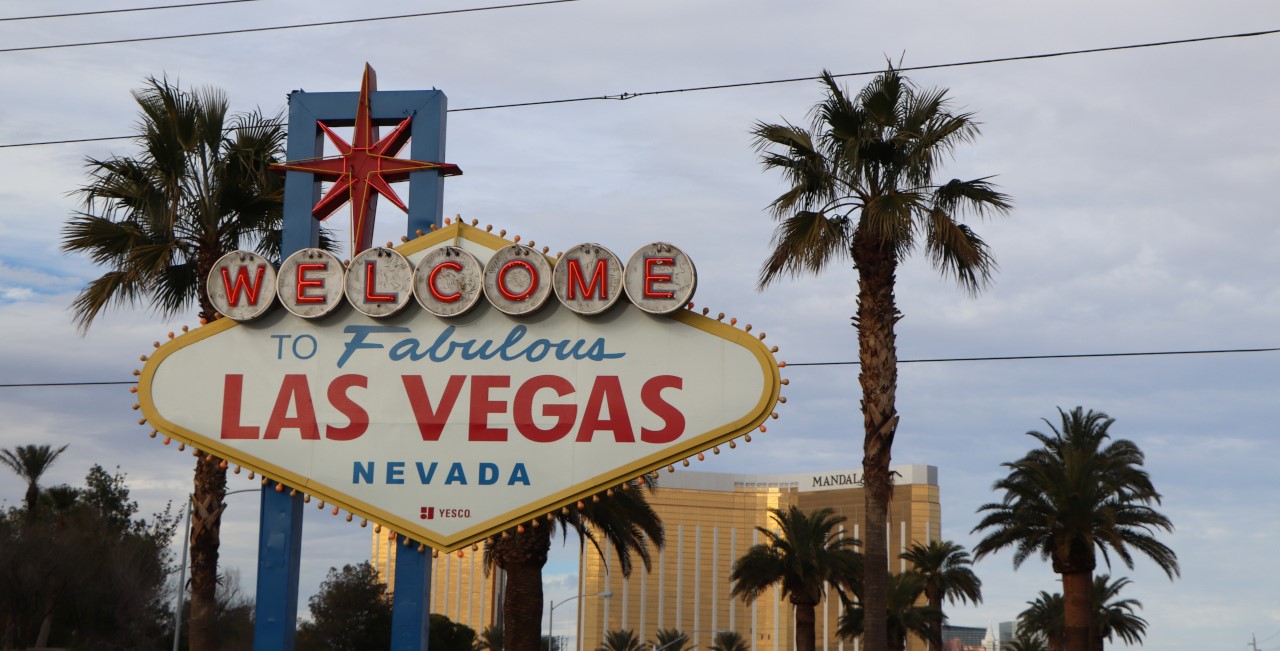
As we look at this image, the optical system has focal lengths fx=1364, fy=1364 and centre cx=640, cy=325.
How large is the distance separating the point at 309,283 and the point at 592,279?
4.10 metres

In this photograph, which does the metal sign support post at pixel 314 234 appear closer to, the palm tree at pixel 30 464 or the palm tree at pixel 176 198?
the palm tree at pixel 176 198

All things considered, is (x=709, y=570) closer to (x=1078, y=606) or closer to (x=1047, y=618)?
(x=1047, y=618)

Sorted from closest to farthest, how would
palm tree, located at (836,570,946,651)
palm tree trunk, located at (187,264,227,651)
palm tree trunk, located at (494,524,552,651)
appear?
palm tree trunk, located at (187,264,227,651) < palm tree trunk, located at (494,524,552,651) < palm tree, located at (836,570,946,651)

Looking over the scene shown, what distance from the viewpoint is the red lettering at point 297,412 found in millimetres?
19297

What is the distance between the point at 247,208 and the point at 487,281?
6.17 meters

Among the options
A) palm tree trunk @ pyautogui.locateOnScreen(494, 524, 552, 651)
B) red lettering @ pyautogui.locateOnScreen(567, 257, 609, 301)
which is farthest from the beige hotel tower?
red lettering @ pyautogui.locateOnScreen(567, 257, 609, 301)

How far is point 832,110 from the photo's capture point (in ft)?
77.4

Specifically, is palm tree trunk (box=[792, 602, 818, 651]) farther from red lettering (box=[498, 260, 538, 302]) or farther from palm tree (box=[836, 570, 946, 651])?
red lettering (box=[498, 260, 538, 302])

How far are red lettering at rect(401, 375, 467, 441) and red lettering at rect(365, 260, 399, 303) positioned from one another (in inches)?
44.6

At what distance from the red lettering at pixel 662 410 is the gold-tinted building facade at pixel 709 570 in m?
149

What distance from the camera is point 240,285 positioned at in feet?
64.6

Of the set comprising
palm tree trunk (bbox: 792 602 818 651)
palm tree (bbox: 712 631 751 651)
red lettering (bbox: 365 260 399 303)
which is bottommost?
palm tree (bbox: 712 631 751 651)

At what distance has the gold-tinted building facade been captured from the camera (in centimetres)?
16700

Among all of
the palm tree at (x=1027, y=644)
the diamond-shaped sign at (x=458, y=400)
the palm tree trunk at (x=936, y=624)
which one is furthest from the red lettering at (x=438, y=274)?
the palm tree at (x=1027, y=644)
